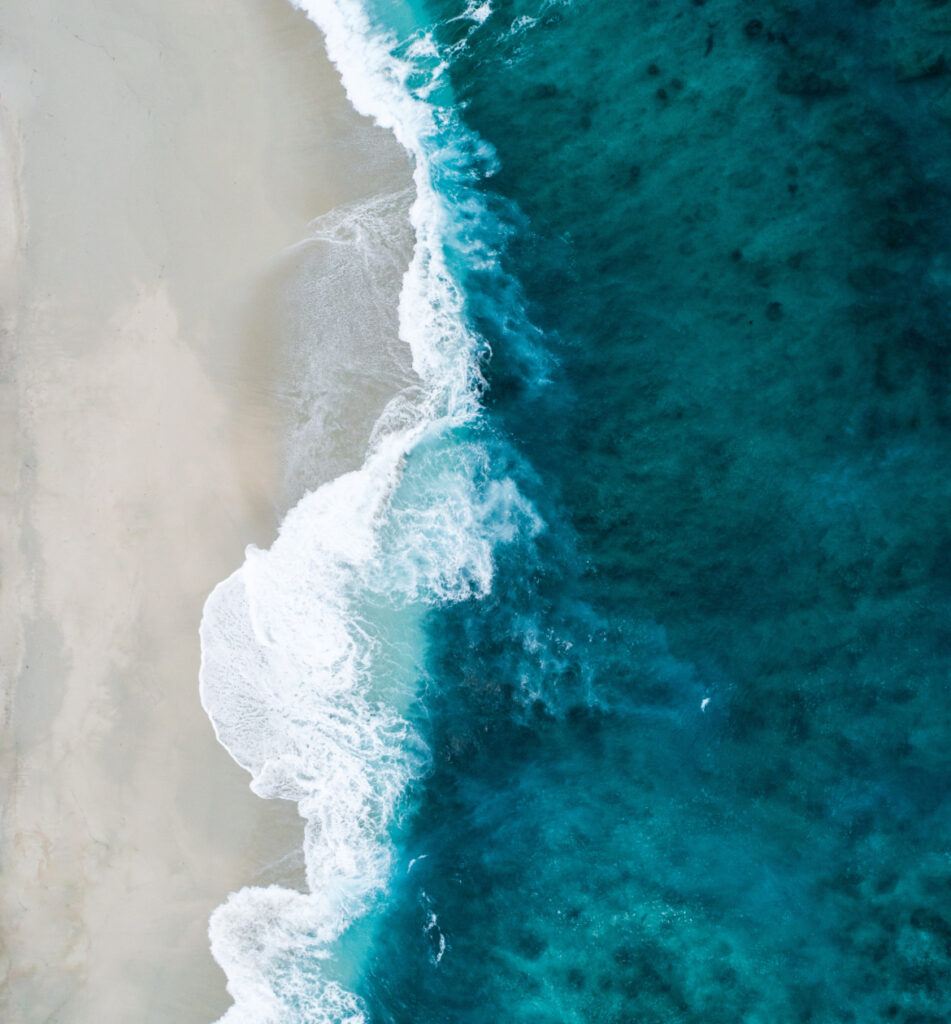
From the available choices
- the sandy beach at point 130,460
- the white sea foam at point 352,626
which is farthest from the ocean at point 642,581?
the sandy beach at point 130,460

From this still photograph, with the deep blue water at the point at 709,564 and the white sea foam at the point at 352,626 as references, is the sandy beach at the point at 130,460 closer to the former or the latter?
the white sea foam at the point at 352,626

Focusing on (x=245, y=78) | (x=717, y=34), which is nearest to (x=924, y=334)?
(x=717, y=34)

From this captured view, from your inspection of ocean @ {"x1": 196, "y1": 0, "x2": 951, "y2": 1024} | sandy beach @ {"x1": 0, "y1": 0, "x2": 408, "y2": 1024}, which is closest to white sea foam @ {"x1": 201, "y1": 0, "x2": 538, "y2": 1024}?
ocean @ {"x1": 196, "y1": 0, "x2": 951, "y2": 1024}

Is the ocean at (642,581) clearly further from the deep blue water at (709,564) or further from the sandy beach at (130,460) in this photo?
the sandy beach at (130,460)

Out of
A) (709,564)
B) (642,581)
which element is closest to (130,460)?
(642,581)

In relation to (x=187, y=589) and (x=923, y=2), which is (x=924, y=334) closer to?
(x=923, y=2)

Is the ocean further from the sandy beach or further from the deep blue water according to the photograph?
the sandy beach
